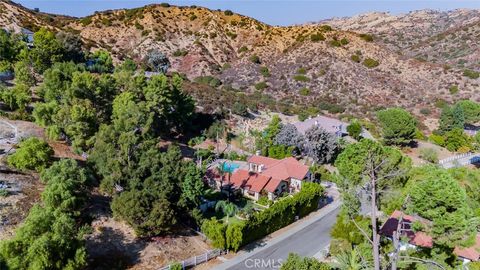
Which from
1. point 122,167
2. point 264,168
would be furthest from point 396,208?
point 122,167

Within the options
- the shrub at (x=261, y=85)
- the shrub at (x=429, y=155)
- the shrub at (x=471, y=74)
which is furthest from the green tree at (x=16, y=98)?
the shrub at (x=471, y=74)

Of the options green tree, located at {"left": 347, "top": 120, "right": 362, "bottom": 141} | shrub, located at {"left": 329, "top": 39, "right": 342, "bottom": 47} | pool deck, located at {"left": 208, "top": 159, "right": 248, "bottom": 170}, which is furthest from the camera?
shrub, located at {"left": 329, "top": 39, "right": 342, "bottom": 47}

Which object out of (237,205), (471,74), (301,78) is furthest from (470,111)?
(237,205)

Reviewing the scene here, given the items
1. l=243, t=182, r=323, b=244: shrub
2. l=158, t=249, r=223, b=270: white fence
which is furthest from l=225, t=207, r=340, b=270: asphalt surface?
l=158, t=249, r=223, b=270: white fence

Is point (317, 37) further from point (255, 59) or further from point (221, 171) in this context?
point (221, 171)

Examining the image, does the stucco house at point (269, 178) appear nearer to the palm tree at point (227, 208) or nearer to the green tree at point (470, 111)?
the palm tree at point (227, 208)

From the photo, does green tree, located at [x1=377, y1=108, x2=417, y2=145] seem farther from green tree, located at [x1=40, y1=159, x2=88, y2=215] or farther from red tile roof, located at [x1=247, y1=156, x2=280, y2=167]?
green tree, located at [x1=40, y1=159, x2=88, y2=215]

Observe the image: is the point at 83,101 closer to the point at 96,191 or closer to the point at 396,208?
the point at 96,191
